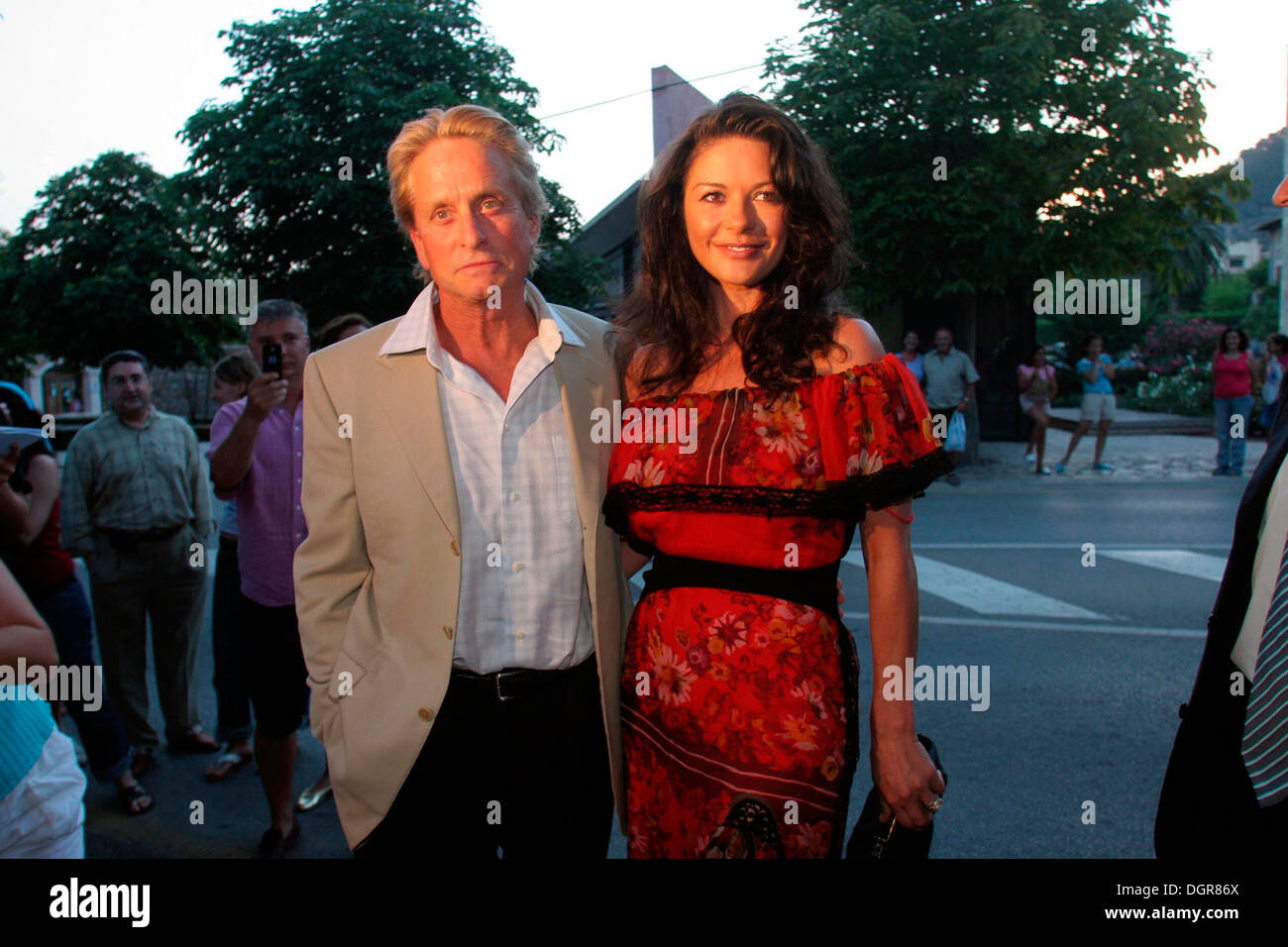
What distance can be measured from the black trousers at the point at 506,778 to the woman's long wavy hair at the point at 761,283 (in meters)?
0.71

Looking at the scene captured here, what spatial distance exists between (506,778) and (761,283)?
1.19m

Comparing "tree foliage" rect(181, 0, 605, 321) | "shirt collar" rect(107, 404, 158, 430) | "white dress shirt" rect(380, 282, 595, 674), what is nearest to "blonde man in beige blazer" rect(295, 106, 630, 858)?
"white dress shirt" rect(380, 282, 595, 674)

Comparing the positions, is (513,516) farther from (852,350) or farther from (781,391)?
(852,350)

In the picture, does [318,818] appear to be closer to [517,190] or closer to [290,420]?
[290,420]

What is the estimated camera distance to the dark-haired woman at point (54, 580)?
432 cm

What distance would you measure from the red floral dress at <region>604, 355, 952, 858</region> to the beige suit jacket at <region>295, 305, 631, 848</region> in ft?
0.68

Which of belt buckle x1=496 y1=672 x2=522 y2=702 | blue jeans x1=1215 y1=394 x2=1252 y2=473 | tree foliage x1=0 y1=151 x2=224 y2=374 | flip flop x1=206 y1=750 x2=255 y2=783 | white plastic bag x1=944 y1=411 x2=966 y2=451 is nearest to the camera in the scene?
belt buckle x1=496 y1=672 x2=522 y2=702

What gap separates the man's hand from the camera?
3.90m

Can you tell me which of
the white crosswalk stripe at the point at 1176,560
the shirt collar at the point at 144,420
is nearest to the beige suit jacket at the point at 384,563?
the shirt collar at the point at 144,420

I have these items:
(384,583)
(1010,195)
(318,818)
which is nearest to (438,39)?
(1010,195)

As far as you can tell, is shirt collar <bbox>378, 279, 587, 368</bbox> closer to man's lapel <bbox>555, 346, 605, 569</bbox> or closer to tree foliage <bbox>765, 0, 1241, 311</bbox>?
man's lapel <bbox>555, 346, 605, 569</bbox>

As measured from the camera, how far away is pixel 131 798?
14.3 ft
